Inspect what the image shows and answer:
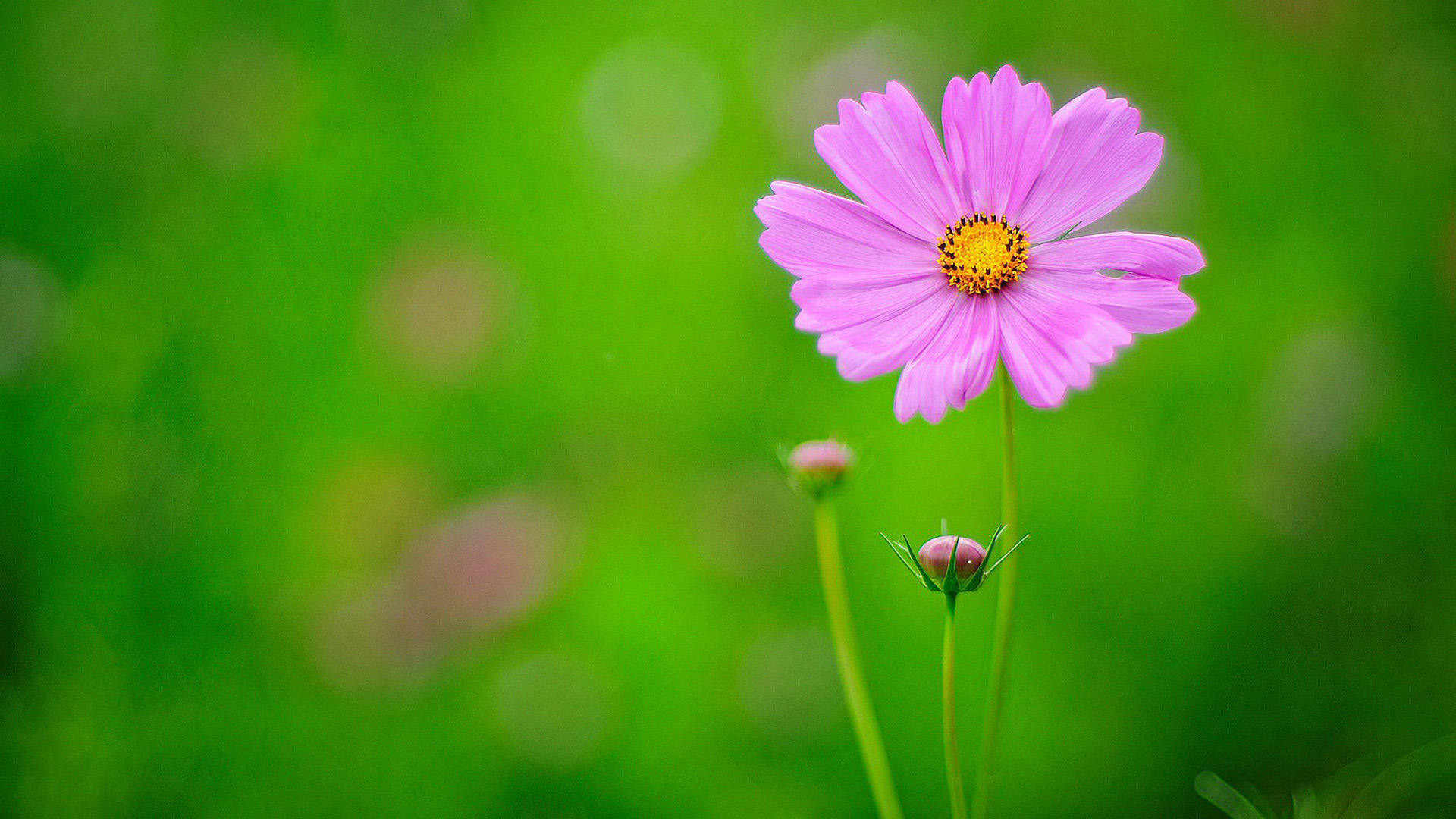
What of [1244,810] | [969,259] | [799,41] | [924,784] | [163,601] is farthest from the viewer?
[799,41]

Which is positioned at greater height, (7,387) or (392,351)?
(392,351)

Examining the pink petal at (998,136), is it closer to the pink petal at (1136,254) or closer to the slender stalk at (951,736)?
the pink petal at (1136,254)

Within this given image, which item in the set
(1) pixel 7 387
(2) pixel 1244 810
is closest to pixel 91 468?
(1) pixel 7 387

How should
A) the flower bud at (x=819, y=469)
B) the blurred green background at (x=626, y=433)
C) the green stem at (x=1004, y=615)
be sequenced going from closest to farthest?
the green stem at (x=1004, y=615)
the flower bud at (x=819, y=469)
the blurred green background at (x=626, y=433)

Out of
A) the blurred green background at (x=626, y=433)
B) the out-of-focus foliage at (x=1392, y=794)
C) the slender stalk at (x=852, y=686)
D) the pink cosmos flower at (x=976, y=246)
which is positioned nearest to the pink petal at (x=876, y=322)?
the pink cosmos flower at (x=976, y=246)

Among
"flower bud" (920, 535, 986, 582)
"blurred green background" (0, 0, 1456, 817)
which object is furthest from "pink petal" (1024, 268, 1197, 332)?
"blurred green background" (0, 0, 1456, 817)

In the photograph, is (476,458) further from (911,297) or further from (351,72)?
(911,297)
